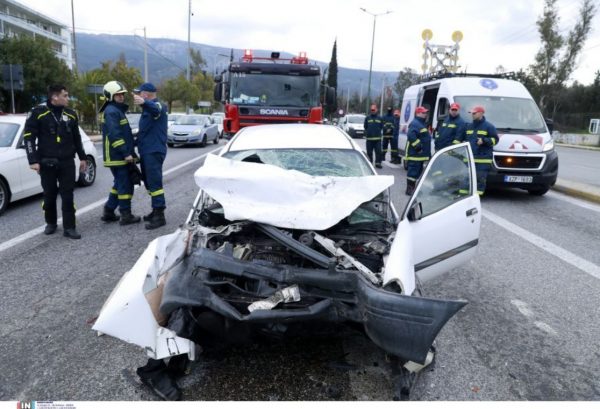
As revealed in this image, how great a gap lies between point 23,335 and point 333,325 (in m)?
2.30

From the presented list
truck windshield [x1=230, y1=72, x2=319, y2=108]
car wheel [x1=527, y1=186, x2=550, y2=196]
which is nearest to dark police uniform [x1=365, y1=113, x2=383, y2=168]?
truck windshield [x1=230, y1=72, x2=319, y2=108]

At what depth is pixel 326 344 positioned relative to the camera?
125 inches

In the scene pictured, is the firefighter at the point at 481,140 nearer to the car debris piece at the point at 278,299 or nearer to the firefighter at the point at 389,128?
the car debris piece at the point at 278,299

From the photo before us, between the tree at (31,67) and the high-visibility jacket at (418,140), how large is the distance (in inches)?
980

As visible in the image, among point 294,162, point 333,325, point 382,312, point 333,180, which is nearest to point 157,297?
point 333,325

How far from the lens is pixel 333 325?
250 centimetres

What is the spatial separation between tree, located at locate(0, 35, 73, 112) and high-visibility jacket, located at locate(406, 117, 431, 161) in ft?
81.6

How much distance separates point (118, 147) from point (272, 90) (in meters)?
5.98

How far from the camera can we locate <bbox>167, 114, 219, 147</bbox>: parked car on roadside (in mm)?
18422

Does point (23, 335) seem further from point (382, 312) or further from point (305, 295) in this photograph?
point (382, 312)

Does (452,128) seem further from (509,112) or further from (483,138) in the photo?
(509,112)

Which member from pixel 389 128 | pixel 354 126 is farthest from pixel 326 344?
pixel 354 126

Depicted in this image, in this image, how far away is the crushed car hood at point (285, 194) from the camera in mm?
2971

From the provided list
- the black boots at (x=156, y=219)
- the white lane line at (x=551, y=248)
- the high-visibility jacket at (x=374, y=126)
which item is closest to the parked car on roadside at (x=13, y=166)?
the black boots at (x=156, y=219)
